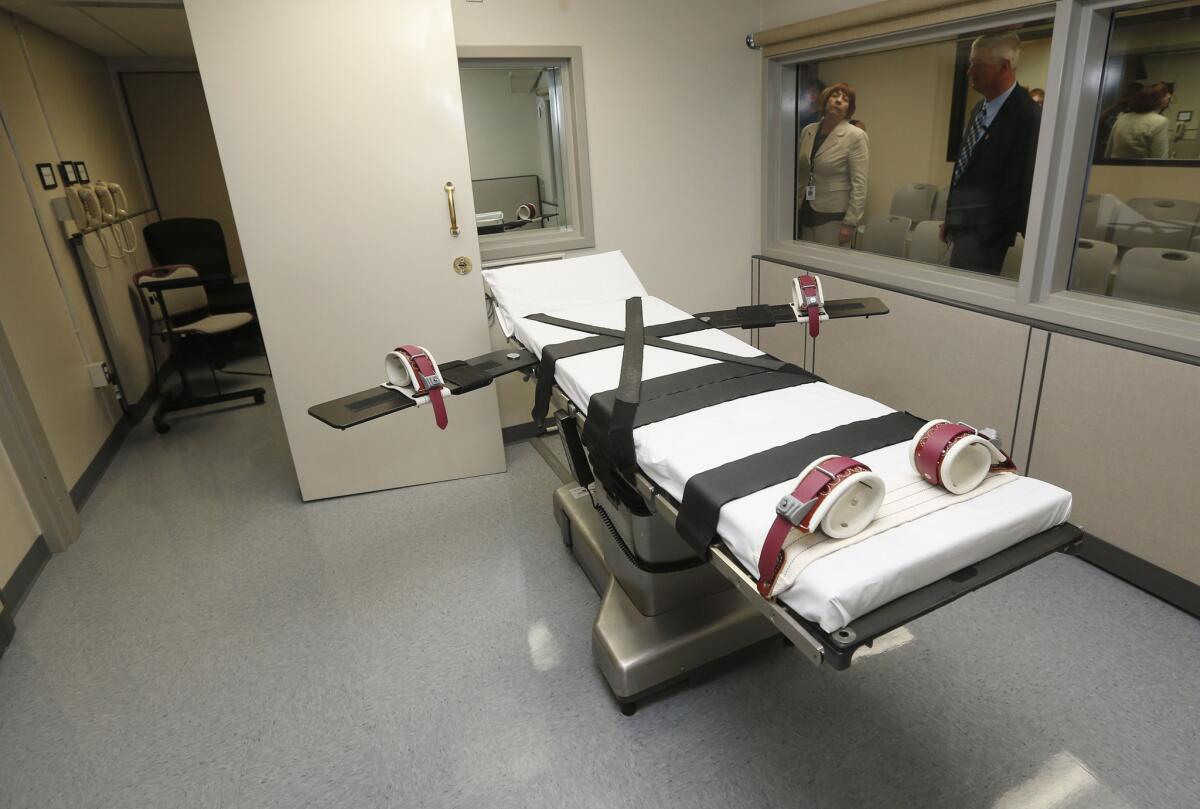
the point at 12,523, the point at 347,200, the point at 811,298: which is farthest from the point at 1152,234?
the point at 12,523

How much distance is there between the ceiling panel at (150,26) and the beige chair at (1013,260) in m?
3.90

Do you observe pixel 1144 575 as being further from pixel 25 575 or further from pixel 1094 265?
pixel 25 575

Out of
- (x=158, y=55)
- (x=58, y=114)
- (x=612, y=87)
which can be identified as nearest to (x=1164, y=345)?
(x=612, y=87)

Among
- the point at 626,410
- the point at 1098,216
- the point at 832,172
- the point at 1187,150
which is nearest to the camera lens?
the point at 626,410

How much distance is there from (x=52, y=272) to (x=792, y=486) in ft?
12.7

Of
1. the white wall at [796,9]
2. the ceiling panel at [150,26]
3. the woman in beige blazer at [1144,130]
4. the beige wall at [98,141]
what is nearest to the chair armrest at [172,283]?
the beige wall at [98,141]

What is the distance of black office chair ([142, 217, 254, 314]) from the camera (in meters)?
4.94

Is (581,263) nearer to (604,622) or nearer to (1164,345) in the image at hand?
(604,622)

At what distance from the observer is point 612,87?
3227 millimetres

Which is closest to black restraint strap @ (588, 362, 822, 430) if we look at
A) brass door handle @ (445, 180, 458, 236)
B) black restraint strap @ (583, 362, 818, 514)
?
black restraint strap @ (583, 362, 818, 514)

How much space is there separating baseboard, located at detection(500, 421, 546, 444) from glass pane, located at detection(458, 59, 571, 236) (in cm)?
105

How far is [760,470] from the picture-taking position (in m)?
1.27

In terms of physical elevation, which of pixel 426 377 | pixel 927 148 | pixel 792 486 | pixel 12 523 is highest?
pixel 927 148

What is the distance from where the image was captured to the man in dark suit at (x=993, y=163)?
2514 mm
